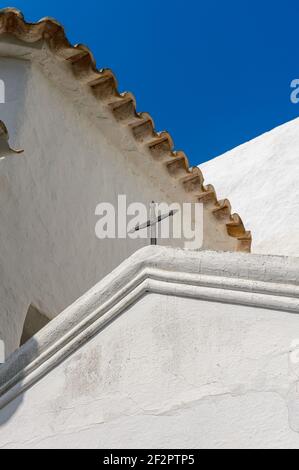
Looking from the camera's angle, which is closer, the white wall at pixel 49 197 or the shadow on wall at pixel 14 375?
the shadow on wall at pixel 14 375

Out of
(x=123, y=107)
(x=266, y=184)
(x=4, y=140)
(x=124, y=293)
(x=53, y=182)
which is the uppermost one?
(x=266, y=184)

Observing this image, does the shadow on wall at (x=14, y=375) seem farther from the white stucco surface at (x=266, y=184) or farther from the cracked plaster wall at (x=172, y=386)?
the white stucco surface at (x=266, y=184)

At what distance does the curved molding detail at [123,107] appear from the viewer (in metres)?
5.13

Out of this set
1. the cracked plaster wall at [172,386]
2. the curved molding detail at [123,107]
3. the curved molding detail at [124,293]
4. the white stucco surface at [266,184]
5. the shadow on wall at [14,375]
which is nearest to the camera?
the cracked plaster wall at [172,386]

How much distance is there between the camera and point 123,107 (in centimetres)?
579

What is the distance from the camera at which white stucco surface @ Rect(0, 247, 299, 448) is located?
7.72ft

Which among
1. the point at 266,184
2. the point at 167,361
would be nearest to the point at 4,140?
the point at 167,361

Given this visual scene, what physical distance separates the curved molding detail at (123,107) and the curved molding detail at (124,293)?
2.73 metres

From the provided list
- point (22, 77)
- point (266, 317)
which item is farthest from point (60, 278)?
point (266, 317)

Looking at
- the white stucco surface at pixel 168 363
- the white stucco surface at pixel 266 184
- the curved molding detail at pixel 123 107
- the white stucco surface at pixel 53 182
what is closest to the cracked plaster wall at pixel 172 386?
the white stucco surface at pixel 168 363

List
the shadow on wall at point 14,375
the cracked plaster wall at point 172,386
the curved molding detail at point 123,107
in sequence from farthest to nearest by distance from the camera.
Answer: the curved molding detail at point 123,107, the shadow on wall at point 14,375, the cracked plaster wall at point 172,386

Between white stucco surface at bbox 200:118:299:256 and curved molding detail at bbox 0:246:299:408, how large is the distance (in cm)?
554

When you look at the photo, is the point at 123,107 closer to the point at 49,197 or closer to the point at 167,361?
the point at 49,197

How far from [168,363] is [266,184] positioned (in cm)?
670
